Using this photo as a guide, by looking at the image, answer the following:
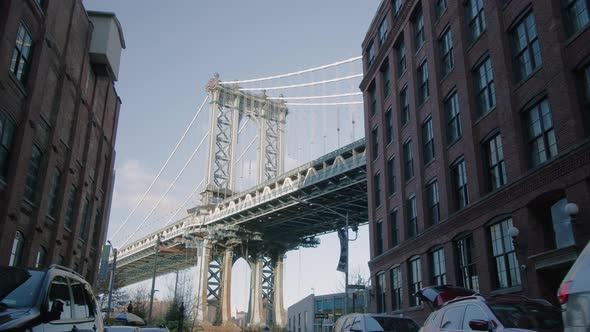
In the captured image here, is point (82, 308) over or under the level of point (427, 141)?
under

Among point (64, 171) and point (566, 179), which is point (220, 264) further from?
point (566, 179)

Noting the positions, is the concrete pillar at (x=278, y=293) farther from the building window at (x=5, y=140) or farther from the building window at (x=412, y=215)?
the building window at (x=5, y=140)

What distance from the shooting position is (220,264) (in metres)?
81.8

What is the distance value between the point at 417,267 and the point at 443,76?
29.0 feet

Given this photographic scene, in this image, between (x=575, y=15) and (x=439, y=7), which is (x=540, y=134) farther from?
(x=439, y=7)

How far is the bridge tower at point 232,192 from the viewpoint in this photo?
249 ft

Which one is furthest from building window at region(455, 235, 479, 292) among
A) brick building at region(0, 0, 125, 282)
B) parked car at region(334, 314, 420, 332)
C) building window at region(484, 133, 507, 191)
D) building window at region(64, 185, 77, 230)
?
building window at region(64, 185, 77, 230)

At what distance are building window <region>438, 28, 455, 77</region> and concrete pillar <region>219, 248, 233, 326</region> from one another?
54.0 meters

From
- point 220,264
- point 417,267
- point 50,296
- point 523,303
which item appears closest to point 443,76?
point 417,267

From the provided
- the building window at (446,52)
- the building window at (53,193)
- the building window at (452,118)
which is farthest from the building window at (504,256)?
the building window at (53,193)

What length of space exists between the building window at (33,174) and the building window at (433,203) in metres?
16.6

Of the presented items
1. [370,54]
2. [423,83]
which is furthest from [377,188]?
[370,54]

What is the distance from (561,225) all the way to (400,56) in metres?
18.3

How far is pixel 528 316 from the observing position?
8609 mm
